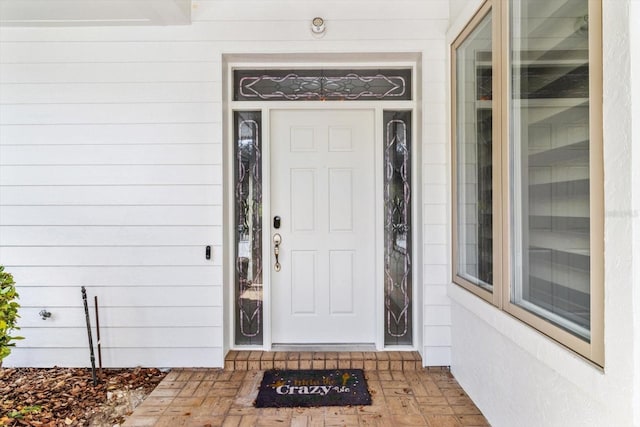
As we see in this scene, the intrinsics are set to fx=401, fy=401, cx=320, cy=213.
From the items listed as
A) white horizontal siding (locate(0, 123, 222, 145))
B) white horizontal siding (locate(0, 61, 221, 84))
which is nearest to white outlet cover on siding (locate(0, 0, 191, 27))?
white horizontal siding (locate(0, 61, 221, 84))

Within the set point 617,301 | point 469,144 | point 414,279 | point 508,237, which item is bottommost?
point 414,279

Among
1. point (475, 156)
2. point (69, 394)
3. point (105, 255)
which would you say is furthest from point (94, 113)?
point (475, 156)

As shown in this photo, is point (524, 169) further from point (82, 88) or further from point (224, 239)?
point (82, 88)

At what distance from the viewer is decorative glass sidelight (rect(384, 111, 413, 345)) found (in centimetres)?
321

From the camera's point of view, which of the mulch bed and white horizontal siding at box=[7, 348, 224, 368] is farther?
white horizontal siding at box=[7, 348, 224, 368]

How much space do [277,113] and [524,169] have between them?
6.28 feet

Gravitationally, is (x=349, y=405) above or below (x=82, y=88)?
below

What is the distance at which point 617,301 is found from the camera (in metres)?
1.27

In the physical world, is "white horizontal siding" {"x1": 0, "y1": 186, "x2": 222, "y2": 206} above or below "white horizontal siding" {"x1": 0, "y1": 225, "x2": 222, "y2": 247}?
above

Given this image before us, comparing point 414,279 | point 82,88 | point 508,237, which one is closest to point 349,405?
point 414,279

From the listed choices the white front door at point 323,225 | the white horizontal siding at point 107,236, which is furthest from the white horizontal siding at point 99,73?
the white horizontal siding at point 107,236

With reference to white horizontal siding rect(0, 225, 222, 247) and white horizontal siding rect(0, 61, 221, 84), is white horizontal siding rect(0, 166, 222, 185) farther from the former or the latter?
white horizontal siding rect(0, 61, 221, 84)

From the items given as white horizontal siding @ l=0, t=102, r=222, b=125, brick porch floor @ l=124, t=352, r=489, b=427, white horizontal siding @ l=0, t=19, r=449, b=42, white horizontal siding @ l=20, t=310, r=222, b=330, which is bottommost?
brick porch floor @ l=124, t=352, r=489, b=427

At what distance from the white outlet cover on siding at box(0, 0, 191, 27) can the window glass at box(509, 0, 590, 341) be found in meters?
2.23
